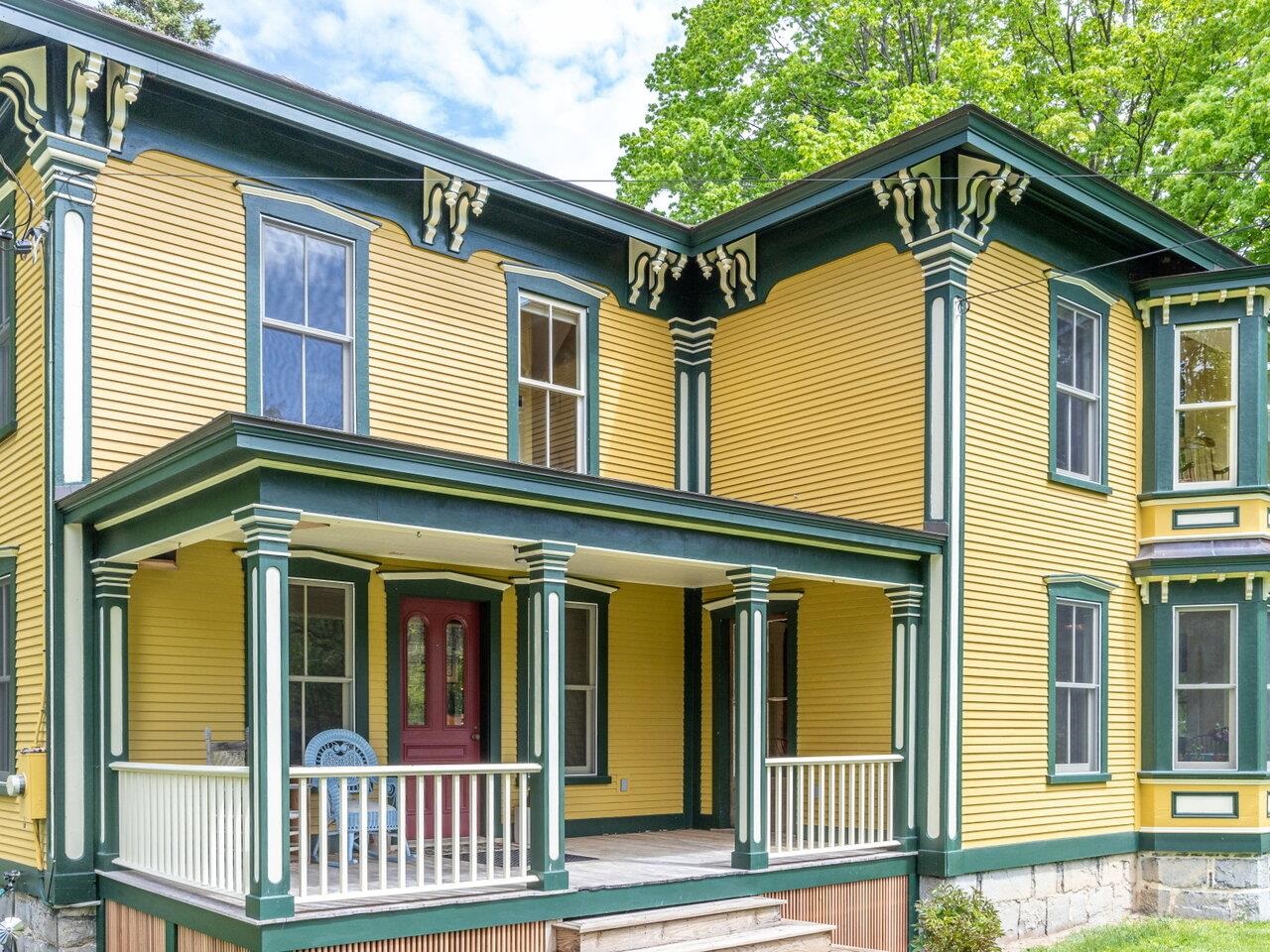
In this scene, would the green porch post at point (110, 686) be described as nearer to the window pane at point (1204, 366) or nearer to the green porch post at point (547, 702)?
the green porch post at point (547, 702)

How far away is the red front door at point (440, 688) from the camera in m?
11.1

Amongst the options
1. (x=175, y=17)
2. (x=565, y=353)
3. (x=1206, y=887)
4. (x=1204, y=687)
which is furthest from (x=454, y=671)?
(x=175, y=17)

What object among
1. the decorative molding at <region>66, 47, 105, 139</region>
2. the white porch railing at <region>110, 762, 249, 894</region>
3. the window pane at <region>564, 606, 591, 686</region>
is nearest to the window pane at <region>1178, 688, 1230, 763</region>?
the window pane at <region>564, 606, 591, 686</region>

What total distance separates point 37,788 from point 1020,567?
27.4 ft

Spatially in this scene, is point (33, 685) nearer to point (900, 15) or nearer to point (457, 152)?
point (457, 152)

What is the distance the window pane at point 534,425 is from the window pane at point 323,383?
2038mm

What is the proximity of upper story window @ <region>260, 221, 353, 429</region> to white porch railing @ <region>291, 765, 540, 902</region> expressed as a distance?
10.0 feet

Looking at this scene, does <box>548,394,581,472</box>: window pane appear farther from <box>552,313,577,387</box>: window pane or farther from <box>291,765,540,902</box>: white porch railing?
<box>291,765,540,902</box>: white porch railing

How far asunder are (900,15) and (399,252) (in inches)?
626

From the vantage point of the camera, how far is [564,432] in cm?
1248

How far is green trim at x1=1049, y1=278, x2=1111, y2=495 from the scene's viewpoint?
12305mm

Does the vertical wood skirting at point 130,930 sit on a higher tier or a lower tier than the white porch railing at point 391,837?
lower

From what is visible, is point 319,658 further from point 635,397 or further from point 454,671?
point 635,397

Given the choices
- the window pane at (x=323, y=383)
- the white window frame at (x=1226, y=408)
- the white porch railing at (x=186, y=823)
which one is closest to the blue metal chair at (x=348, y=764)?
the white porch railing at (x=186, y=823)
